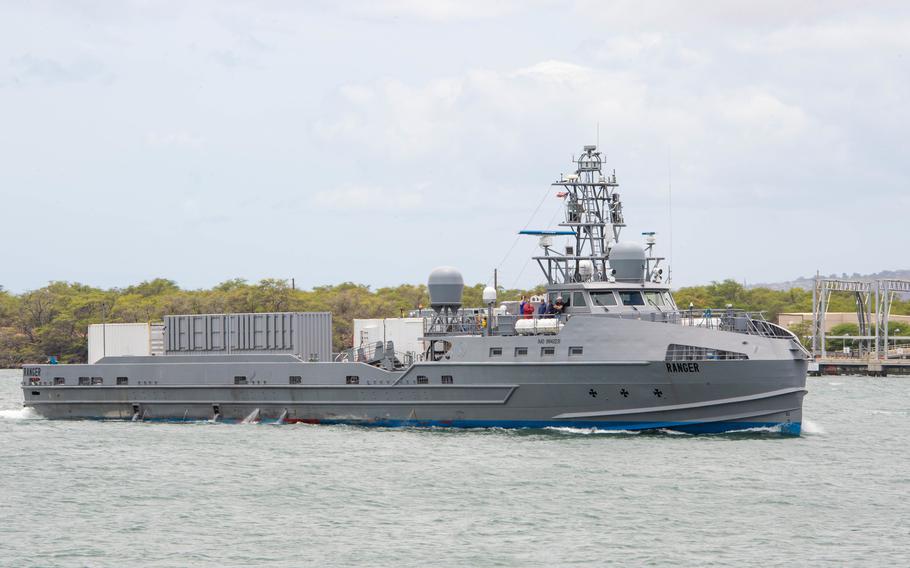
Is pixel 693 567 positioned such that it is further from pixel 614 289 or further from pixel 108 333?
pixel 108 333

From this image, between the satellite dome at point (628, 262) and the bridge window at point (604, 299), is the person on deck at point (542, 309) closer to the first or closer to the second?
the bridge window at point (604, 299)

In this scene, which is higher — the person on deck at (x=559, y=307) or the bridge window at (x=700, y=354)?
the person on deck at (x=559, y=307)

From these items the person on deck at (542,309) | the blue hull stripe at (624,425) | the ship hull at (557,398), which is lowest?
the blue hull stripe at (624,425)

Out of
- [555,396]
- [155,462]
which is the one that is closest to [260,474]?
[155,462]

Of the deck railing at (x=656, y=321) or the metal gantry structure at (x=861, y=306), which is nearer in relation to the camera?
the deck railing at (x=656, y=321)

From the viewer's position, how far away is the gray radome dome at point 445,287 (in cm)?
4097

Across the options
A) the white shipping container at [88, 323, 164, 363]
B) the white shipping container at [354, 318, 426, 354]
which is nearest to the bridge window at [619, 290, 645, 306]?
the white shipping container at [354, 318, 426, 354]

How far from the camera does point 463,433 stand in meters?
38.4

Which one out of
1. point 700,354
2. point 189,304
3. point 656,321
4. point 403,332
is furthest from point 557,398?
point 189,304

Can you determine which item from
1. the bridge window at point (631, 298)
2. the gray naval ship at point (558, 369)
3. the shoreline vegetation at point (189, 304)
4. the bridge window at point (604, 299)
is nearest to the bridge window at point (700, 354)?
the gray naval ship at point (558, 369)

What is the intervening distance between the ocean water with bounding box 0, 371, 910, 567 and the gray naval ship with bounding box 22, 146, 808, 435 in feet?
2.65

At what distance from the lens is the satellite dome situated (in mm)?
39375

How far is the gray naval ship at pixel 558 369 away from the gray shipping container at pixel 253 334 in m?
0.78

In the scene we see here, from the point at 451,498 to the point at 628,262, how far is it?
13.7m
